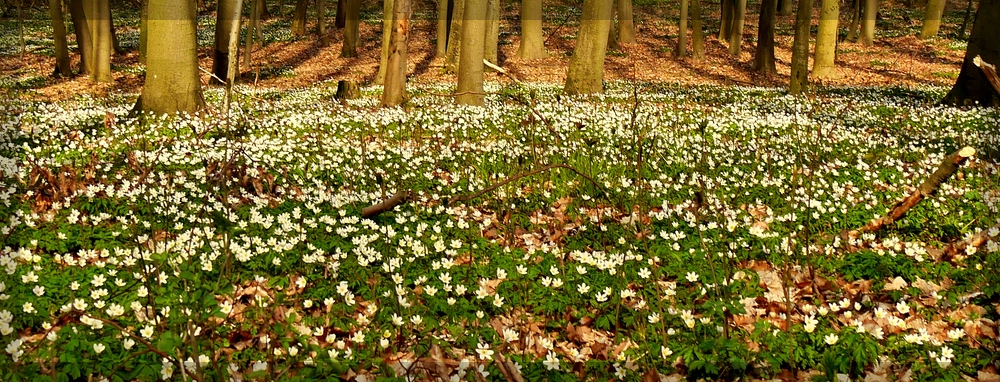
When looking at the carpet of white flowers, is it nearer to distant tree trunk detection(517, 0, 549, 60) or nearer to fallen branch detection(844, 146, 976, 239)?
fallen branch detection(844, 146, 976, 239)

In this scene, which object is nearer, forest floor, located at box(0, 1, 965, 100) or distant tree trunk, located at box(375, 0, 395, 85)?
distant tree trunk, located at box(375, 0, 395, 85)

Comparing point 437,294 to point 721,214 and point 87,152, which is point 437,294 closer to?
point 721,214

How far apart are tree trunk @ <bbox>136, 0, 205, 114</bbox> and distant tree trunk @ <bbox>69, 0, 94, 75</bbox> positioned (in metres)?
9.48

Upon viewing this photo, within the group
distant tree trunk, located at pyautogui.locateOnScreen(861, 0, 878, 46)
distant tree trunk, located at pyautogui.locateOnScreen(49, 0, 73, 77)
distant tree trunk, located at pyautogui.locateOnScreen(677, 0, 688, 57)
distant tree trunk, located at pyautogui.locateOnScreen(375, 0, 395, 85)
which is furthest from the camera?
distant tree trunk, located at pyautogui.locateOnScreen(861, 0, 878, 46)

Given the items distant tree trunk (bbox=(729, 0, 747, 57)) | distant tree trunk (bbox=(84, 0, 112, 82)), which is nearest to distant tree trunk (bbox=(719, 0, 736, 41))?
distant tree trunk (bbox=(729, 0, 747, 57))

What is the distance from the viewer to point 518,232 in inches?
242

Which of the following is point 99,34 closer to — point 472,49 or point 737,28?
point 472,49

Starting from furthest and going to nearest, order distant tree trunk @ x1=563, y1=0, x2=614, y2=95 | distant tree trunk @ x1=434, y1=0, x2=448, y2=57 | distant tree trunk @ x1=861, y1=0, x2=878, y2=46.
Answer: distant tree trunk @ x1=861, y1=0, x2=878, y2=46 < distant tree trunk @ x1=434, y1=0, x2=448, y2=57 < distant tree trunk @ x1=563, y1=0, x2=614, y2=95

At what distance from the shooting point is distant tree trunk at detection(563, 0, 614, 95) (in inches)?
501

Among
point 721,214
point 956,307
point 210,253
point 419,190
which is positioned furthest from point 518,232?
point 956,307

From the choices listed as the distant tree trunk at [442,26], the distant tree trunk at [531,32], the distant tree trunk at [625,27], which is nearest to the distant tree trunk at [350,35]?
the distant tree trunk at [442,26]

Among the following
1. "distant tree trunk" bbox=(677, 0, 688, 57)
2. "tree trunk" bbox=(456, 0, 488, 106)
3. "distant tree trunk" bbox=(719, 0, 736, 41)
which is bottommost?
"tree trunk" bbox=(456, 0, 488, 106)

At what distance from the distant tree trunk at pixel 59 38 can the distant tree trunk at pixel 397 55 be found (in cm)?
1187

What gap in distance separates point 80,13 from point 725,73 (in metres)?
19.1
